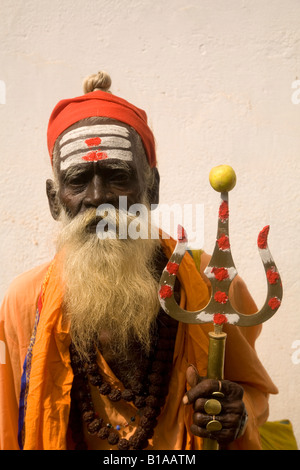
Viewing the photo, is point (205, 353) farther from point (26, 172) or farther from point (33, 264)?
point (26, 172)

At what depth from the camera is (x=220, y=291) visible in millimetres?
1327

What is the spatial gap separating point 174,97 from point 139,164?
89cm

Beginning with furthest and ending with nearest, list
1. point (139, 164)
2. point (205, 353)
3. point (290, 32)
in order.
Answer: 1. point (290, 32)
2. point (139, 164)
3. point (205, 353)

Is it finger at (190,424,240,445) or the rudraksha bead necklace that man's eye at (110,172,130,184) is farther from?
finger at (190,424,240,445)

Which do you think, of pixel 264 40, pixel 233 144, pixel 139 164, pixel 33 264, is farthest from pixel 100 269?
pixel 264 40

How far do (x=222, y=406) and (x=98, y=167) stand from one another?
839mm

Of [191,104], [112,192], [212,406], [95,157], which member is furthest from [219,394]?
[191,104]

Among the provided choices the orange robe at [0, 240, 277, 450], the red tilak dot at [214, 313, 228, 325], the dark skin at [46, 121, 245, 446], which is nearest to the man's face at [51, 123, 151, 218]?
the dark skin at [46, 121, 245, 446]

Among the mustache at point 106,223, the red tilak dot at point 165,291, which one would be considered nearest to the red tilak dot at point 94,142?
the mustache at point 106,223

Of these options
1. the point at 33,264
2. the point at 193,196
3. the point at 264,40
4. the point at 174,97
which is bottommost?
the point at 33,264

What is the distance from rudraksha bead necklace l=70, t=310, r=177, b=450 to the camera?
155 cm

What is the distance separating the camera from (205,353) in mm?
1536

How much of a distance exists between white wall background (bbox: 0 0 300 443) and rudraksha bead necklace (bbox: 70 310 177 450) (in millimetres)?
870

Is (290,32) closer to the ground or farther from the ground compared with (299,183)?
farther from the ground
